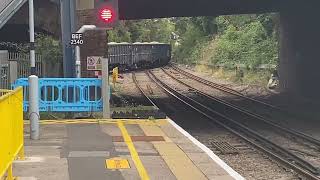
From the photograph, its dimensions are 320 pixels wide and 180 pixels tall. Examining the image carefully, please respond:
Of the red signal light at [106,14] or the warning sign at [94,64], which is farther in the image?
the warning sign at [94,64]

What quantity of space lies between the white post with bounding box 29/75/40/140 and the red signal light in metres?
3.72

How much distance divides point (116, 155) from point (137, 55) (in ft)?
175

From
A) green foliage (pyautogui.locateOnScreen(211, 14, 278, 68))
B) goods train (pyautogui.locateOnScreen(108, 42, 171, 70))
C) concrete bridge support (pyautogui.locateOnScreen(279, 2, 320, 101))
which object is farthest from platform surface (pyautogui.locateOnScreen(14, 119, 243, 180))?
goods train (pyautogui.locateOnScreen(108, 42, 171, 70))

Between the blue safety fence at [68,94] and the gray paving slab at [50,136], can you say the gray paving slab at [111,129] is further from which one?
the blue safety fence at [68,94]

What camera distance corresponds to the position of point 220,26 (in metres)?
73.1

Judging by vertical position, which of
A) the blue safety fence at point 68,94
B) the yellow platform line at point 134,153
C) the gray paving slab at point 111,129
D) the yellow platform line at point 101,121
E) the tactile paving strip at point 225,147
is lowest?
the tactile paving strip at point 225,147

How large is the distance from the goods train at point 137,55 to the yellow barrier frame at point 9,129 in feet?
144

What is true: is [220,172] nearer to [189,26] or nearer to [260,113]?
[260,113]

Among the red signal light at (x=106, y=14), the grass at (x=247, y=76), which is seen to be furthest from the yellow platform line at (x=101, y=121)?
the grass at (x=247, y=76)

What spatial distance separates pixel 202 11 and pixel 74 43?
18733mm

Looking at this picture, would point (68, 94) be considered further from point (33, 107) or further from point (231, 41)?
point (231, 41)

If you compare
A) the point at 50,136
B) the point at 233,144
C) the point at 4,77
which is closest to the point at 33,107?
the point at 50,136

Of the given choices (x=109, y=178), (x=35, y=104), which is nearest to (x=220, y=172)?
(x=109, y=178)

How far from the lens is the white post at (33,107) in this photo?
13094 millimetres
